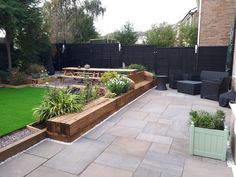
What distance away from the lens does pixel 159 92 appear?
304 inches

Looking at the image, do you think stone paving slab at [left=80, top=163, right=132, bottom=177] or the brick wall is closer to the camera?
stone paving slab at [left=80, top=163, right=132, bottom=177]

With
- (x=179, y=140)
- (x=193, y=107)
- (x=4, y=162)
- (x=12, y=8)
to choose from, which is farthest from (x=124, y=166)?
(x=12, y=8)

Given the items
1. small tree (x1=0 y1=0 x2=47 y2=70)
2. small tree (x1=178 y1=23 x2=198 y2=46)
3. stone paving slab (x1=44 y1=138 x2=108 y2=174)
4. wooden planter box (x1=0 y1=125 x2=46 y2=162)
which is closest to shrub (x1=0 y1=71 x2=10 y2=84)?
small tree (x1=0 y1=0 x2=47 y2=70)

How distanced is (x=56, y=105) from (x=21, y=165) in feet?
4.33

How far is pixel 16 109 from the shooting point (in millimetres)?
5078

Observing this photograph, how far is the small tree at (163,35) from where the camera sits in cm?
1454

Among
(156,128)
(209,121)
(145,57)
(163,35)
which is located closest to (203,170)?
(209,121)

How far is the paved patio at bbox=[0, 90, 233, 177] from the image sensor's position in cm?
260

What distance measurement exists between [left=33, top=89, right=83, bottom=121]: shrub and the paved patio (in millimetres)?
524

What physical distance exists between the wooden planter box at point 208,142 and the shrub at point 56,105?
2038 millimetres

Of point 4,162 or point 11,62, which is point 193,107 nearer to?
point 4,162

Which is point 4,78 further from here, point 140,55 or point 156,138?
point 156,138

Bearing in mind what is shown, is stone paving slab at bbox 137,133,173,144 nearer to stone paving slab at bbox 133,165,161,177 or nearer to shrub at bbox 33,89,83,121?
stone paving slab at bbox 133,165,161,177

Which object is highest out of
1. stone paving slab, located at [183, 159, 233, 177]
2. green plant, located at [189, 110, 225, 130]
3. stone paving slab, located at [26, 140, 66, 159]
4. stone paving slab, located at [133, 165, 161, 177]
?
green plant, located at [189, 110, 225, 130]
